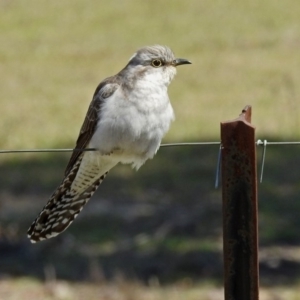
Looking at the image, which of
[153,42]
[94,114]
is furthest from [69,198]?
[153,42]

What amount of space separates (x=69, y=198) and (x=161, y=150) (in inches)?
386

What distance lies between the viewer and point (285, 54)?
26484 millimetres

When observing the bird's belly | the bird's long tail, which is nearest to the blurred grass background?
the bird's long tail

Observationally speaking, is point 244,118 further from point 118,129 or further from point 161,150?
point 161,150

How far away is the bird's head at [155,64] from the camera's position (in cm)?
646

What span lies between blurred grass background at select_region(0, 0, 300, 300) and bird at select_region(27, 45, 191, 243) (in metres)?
3.75

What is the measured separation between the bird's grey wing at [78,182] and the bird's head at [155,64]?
0.72 feet

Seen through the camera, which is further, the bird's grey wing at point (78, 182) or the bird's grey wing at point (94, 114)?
the bird's grey wing at point (94, 114)

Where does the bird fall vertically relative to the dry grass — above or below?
above

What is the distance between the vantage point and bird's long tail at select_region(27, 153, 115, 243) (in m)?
6.13

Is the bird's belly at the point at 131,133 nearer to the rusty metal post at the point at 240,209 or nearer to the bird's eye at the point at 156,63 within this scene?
the bird's eye at the point at 156,63

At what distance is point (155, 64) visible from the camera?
21.5 ft

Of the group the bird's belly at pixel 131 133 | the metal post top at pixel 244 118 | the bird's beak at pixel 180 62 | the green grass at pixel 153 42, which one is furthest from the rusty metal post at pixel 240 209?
the green grass at pixel 153 42

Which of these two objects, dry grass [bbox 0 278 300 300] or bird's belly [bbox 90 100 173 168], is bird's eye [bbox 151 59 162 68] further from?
dry grass [bbox 0 278 300 300]
